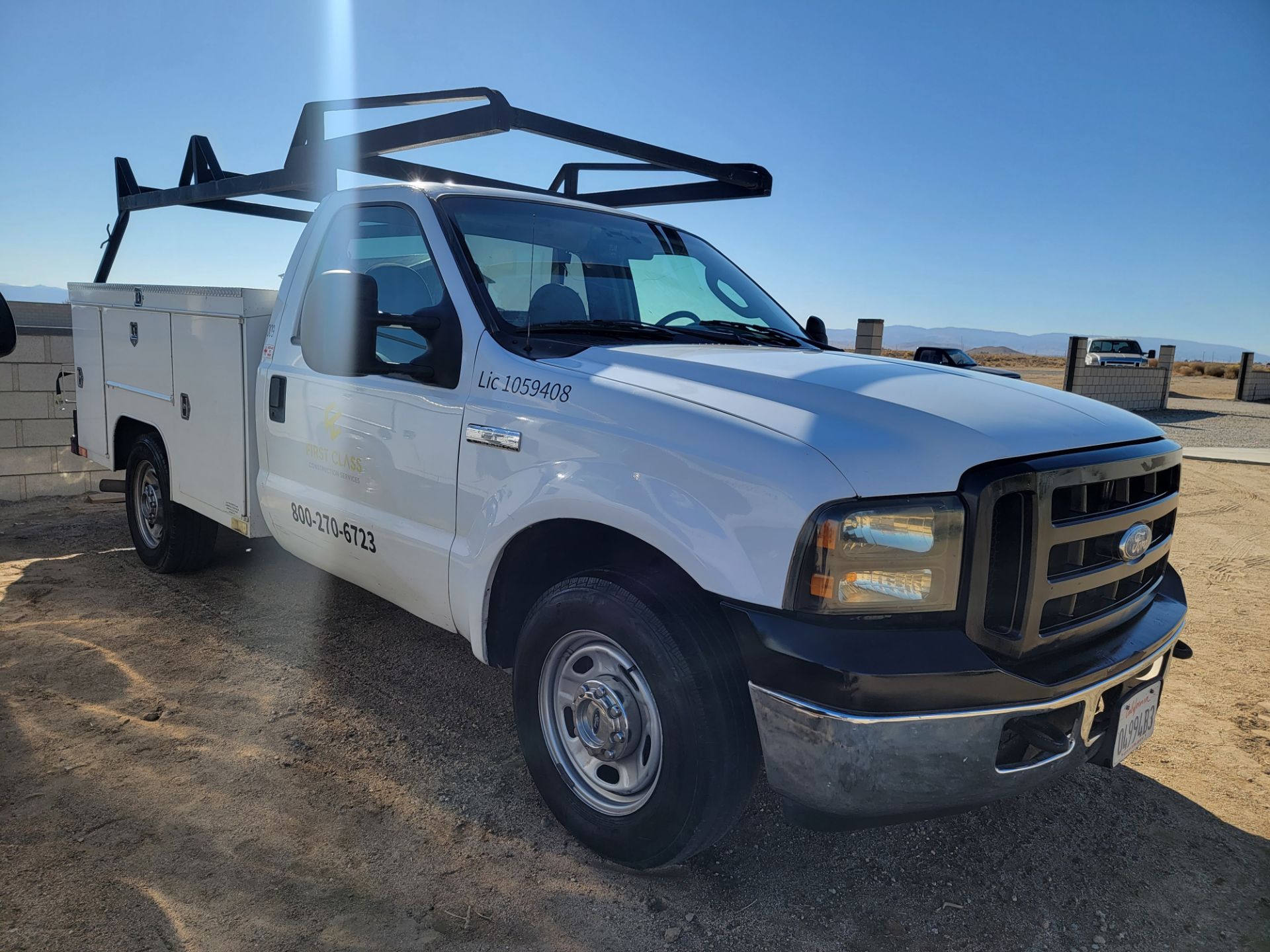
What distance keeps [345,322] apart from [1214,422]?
20915mm

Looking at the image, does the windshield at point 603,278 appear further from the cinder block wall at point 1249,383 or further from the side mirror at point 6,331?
the cinder block wall at point 1249,383

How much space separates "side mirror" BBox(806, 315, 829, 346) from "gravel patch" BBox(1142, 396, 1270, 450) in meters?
12.4

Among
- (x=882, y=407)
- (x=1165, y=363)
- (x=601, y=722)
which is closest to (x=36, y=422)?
(x=601, y=722)

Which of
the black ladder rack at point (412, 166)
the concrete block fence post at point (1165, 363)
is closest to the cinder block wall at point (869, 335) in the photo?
the concrete block fence post at point (1165, 363)

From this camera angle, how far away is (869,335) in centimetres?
2011

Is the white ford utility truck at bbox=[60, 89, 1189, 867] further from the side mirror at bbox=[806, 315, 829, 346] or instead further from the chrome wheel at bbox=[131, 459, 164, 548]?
the chrome wheel at bbox=[131, 459, 164, 548]

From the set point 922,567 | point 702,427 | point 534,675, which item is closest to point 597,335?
point 702,427

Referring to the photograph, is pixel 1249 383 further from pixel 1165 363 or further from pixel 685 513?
pixel 685 513

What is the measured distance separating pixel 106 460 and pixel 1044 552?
5653 mm

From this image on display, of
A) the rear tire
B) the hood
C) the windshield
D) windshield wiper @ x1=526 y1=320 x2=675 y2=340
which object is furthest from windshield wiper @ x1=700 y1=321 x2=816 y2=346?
the rear tire

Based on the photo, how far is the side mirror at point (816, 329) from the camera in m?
4.25

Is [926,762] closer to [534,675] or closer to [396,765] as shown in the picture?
[534,675]

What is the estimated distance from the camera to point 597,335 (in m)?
3.18

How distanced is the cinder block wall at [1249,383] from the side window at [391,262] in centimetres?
3226
